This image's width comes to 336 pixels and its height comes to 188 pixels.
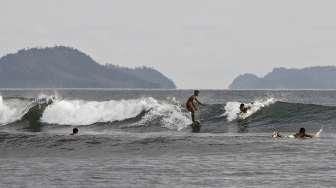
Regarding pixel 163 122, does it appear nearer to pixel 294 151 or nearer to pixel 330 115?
pixel 330 115

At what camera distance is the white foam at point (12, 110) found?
43.7 m

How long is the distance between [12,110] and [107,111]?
6.89 m

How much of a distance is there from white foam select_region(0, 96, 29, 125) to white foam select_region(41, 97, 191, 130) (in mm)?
2069

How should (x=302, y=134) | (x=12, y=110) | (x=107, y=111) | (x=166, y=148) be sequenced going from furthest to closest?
(x=12, y=110)
(x=107, y=111)
(x=302, y=134)
(x=166, y=148)

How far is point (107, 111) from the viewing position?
1665 inches

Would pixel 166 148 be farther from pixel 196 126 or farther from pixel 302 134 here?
pixel 196 126

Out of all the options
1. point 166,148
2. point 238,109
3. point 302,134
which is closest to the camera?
point 166,148

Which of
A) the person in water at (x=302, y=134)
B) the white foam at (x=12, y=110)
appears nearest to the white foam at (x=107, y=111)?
the white foam at (x=12, y=110)

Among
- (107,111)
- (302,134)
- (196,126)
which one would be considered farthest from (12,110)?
(302,134)

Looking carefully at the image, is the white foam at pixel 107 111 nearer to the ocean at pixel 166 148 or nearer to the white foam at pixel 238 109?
the ocean at pixel 166 148

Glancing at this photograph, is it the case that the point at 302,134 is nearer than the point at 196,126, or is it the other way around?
the point at 302,134

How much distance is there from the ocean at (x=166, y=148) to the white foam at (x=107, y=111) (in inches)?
2.3

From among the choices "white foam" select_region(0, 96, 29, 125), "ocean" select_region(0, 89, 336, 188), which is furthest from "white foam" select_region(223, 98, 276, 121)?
"white foam" select_region(0, 96, 29, 125)

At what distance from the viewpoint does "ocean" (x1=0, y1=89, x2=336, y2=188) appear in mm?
18219
